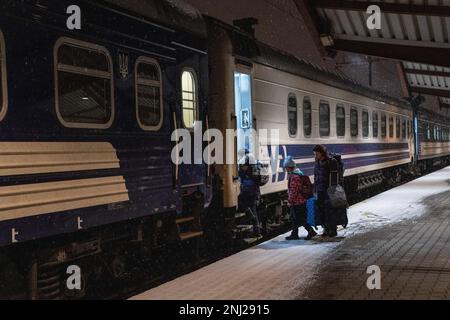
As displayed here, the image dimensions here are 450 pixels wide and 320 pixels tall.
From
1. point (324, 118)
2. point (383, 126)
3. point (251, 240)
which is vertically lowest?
point (251, 240)

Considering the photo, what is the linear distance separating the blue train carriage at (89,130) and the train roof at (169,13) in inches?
0.8

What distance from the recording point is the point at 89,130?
6.09m

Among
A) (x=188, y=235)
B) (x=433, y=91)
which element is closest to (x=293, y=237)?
(x=188, y=235)

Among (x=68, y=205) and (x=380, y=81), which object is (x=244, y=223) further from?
(x=380, y=81)

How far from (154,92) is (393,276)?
11.7 feet

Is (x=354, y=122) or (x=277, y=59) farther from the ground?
(x=277, y=59)

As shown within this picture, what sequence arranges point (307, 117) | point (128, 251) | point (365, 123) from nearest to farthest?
point (128, 251) → point (307, 117) → point (365, 123)

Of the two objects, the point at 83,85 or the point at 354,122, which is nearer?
the point at 83,85

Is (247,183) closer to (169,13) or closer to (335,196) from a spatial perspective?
(335,196)

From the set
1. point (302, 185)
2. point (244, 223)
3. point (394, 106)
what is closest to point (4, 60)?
point (302, 185)

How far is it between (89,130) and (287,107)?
269 inches

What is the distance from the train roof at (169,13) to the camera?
689 cm

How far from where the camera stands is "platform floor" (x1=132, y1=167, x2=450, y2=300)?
20.2 feet

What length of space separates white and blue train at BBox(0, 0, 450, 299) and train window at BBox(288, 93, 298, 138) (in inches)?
44.5
